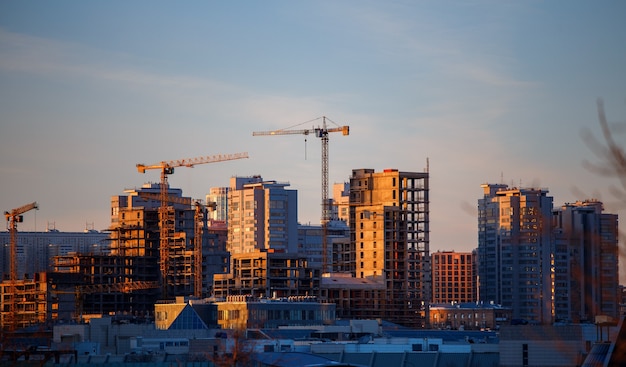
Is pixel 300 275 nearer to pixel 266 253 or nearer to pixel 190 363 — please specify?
pixel 266 253

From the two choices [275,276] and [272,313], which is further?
[275,276]

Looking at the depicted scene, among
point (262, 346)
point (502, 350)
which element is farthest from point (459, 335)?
point (502, 350)

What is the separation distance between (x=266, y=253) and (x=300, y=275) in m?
5.34

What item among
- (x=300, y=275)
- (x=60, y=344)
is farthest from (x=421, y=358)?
(x=300, y=275)

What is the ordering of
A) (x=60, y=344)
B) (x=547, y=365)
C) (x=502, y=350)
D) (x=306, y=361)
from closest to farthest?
(x=306, y=361) < (x=547, y=365) < (x=502, y=350) < (x=60, y=344)

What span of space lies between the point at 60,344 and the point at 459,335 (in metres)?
35.7

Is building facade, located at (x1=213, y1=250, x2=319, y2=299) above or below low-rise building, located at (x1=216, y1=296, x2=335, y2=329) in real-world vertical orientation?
above

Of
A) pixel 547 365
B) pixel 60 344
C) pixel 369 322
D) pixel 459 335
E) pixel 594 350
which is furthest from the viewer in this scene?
pixel 369 322

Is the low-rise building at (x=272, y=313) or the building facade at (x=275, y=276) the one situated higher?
the building facade at (x=275, y=276)

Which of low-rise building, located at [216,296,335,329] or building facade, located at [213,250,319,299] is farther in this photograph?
building facade, located at [213,250,319,299]

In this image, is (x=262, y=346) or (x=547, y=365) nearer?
(x=547, y=365)

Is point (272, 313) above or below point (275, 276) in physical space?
below

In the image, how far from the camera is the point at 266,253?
196375 mm

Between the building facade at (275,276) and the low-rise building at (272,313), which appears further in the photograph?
the building facade at (275,276)
